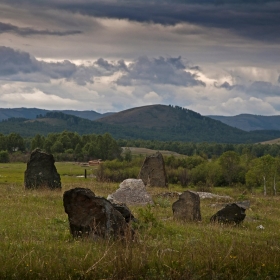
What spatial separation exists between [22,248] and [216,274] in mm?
4840

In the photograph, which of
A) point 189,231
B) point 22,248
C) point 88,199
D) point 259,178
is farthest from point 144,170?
point 259,178

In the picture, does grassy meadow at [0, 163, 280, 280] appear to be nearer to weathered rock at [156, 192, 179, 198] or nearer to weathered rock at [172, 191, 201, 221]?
weathered rock at [172, 191, 201, 221]

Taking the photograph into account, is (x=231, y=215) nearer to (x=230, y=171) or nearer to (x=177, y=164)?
(x=230, y=171)

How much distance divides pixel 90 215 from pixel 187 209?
7984 millimetres

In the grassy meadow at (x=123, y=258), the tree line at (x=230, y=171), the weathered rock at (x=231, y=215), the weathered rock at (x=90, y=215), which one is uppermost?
the weathered rock at (x=90, y=215)

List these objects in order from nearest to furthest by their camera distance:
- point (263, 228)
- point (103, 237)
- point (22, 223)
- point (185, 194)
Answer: point (103, 237) < point (22, 223) < point (263, 228) < point (185, 194)

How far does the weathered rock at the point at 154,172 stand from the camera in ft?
137

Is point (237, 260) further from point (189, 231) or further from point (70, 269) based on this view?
point (189, 231)

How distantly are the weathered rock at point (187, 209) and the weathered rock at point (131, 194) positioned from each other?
5.48m

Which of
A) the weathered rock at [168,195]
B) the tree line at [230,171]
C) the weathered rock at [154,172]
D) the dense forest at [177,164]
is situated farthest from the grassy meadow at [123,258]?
the tree line at [230,171]

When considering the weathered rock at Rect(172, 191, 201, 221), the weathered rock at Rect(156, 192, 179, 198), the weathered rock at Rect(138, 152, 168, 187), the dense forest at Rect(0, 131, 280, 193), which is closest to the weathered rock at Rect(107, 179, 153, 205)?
the weathered rock at Rect(156, 192, 179, 198)

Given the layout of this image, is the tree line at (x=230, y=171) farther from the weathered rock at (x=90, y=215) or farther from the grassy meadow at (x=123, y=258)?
the grassy meadow at (x=123, y=258)

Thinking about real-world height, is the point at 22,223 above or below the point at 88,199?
below

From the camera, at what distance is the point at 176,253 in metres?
12.5
